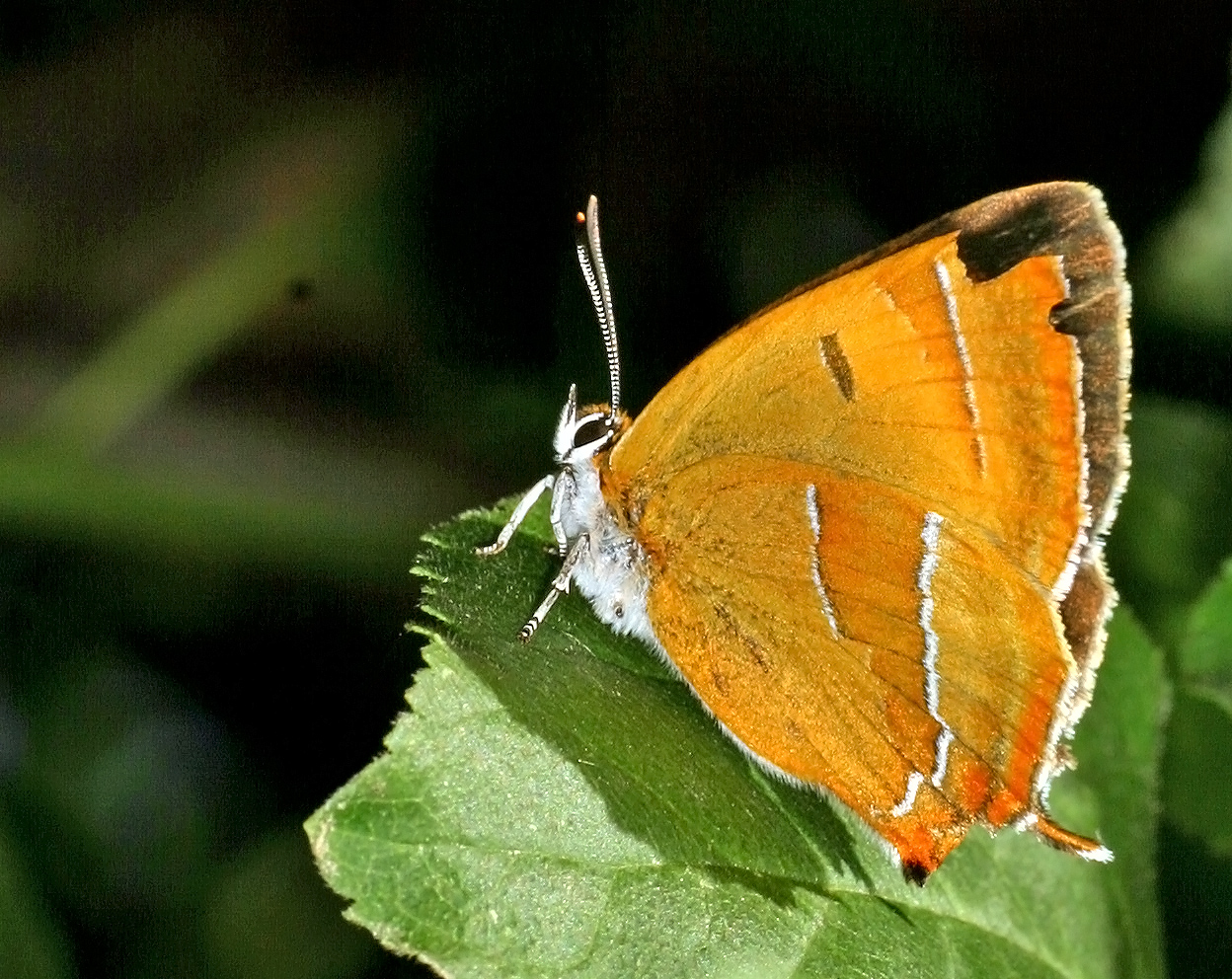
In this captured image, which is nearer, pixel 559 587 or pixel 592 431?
pixel 559 587

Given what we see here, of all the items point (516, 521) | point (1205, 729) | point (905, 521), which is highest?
point (516, 521)

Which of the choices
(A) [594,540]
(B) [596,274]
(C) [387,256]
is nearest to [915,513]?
(A) [594,540]

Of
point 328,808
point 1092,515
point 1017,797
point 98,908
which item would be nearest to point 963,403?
point 1092,515

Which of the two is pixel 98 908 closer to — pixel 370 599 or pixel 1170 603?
pixel 370 599

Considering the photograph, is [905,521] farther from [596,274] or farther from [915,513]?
[596,274]

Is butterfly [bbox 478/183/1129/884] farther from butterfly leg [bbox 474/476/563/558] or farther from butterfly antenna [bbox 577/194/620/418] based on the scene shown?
butterfly antenna [bbox 577/194/620/418]

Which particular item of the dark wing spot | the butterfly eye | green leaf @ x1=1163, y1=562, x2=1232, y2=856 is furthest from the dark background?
the dark wing spot
